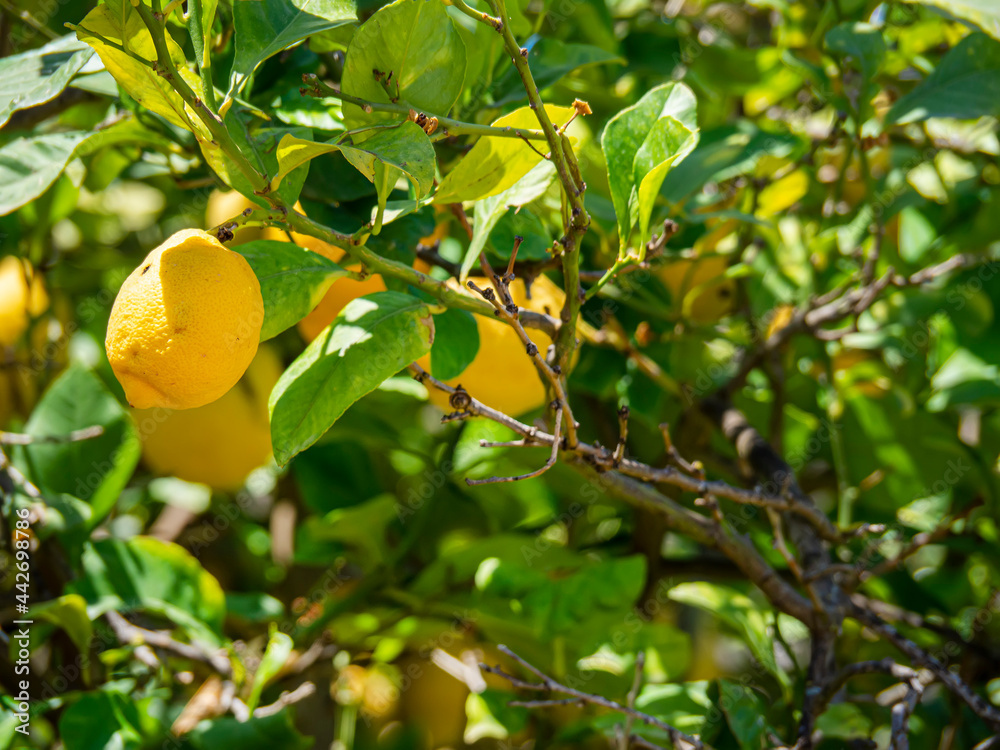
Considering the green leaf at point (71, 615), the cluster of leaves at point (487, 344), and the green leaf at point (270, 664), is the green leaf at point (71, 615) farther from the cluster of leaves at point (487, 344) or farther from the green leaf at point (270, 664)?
the green leaf at point (270, 664)

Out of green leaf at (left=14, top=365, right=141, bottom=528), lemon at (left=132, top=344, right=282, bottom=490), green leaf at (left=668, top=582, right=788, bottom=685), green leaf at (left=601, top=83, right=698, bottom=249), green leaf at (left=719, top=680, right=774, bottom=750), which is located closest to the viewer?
green leaf at (left=601, top=83, right=698, bottom=249)

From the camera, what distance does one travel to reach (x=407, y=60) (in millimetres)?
533

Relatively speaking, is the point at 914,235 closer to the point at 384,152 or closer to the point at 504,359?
the point at 504,359

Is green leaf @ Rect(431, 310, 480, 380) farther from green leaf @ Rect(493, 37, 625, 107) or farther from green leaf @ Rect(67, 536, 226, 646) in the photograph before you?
green leaf @ Rect(67, 536, 226, 646)

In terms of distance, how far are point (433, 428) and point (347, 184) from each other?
0.72 metres

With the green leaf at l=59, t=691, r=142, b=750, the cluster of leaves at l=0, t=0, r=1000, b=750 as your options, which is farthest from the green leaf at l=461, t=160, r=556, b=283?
the green leaf at l=59, t=691, r=142, b=750

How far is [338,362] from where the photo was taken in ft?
1.76

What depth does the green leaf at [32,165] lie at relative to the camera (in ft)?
2.12

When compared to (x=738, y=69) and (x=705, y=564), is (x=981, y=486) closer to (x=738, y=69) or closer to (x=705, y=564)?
(x=705, y=564)

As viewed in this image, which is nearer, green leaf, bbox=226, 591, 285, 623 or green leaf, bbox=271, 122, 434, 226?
green leaf, bbox=271, 122, 434, 226

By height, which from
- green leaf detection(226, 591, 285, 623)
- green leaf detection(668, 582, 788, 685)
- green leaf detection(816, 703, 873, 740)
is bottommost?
green leaf detection(226, 591, 285, 623)

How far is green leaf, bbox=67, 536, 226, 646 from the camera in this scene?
877mm

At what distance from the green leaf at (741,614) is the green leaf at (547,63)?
0.51m

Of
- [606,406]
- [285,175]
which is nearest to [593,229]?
[606,406]
